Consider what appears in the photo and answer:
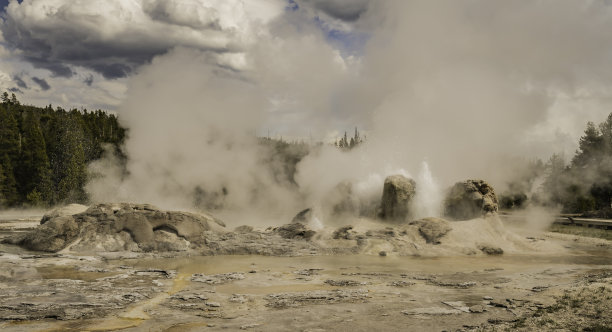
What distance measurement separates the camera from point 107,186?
33.4 m

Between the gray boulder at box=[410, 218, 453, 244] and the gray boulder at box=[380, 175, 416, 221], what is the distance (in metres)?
3.63

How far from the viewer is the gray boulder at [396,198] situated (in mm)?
24547

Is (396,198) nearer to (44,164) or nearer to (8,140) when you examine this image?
(44,164)

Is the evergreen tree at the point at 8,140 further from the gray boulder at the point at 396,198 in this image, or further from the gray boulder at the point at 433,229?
the gray boulder at the point at 433,229

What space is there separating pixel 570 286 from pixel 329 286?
635 centimetres

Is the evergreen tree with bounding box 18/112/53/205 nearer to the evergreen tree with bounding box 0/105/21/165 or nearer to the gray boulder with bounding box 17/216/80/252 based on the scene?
the evergreen tree with bounding box 0/105/21/165

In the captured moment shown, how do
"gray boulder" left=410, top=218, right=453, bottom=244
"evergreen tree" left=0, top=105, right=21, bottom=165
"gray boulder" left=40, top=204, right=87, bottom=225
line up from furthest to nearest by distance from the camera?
"evergreen tree" left=0, top=105, right=21, bottom=165 → "gray boulder" left=40, top=204, right=87, bottom=225 → "gray boulder" left=410, top=218, right=453, bottom=244

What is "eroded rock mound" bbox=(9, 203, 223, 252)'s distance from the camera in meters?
18.3

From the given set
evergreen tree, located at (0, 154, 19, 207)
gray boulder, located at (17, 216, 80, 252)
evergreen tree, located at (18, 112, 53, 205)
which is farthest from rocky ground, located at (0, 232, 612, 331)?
evergreen tree, located at (0, 154, 19, 207)

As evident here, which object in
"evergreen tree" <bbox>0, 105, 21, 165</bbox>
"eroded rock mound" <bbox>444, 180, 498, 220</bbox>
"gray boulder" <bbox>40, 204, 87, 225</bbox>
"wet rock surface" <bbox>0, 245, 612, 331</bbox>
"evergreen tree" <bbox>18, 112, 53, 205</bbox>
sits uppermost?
"evergreen tree" <bbox>0, 105, 21, 165</bbox>

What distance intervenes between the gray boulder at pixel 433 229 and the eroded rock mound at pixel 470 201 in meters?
3.22

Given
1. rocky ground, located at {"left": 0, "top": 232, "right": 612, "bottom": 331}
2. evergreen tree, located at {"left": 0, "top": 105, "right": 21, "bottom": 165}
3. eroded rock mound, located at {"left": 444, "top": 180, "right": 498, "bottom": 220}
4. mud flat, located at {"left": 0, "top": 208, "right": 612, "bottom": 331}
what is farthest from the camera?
evergreen tree, located at {"left": 0, "top": 105, "right": 21, "bottom": 165}

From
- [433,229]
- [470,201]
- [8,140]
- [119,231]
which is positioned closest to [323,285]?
[433,229]

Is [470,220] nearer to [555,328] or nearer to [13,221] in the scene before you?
[555,328]
